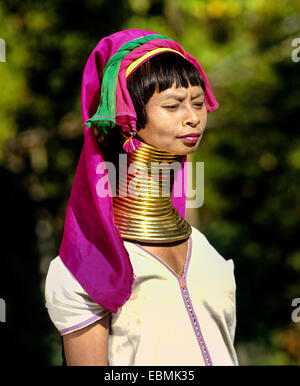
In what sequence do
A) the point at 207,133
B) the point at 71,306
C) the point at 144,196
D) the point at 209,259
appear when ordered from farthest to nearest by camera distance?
1. the point at 207,133
2. the point at 209,259
3. the point at 144,196
4. the point at 71,306

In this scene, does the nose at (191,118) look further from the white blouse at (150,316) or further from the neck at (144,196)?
the white blouse at (150,316)

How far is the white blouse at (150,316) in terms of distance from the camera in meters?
1.73

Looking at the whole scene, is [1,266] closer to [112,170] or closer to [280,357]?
[280,357]

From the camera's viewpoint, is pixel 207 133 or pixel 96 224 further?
pixel 207 133

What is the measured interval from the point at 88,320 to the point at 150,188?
0.47m

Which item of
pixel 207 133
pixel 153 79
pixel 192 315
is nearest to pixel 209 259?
pixel 192 315

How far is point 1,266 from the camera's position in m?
6.34

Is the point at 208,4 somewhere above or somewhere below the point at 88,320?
above

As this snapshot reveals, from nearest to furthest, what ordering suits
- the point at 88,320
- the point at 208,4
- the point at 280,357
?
the point at 88,320, the point at 208,4, the point at 280,357

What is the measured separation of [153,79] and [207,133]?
5872 millimetres

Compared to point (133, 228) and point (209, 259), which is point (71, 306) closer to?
point (133, 228)

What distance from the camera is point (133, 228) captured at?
182 cm

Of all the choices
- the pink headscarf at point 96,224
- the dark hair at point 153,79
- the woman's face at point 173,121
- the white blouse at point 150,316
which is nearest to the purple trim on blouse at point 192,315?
the white blouse at point 150,316

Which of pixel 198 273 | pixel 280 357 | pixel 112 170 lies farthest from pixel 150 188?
pixel 280 357
